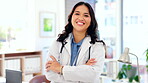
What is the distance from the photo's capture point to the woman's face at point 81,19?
1837 millimetres

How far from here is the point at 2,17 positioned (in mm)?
5047

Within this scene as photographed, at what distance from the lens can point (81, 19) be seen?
1.84 m

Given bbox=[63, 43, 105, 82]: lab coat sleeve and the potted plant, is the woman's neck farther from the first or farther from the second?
the potted plant

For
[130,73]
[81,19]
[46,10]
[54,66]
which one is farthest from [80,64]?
[46,10]

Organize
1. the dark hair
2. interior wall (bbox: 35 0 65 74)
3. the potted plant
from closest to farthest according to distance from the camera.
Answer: the dark hair < the potted plant < interior wall (bbox: 35 0 65 74)

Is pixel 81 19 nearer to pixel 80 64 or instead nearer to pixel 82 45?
pixel 82 45

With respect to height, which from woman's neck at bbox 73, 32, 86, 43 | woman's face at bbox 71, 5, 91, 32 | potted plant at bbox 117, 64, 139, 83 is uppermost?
woman's face at bbox 71, 5, 91, 32

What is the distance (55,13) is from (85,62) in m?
3.90

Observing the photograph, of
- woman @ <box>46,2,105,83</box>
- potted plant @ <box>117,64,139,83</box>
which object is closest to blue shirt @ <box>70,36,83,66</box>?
woman @ <box>46,2,105,83</box>

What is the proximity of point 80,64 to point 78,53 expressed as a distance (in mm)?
88

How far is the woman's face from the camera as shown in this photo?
1.84m

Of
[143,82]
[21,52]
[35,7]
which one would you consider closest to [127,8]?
[143,82]

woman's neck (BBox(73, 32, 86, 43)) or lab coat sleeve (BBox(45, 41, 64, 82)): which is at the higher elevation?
woman's neck (BBox(73, 32, 86, 43))

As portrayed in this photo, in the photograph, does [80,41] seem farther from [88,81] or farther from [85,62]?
[88,81]
